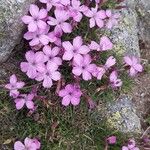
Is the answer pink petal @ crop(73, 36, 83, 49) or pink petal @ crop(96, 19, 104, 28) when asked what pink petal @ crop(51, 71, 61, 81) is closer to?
pink petal @ crop(73, 36, 83, 49)

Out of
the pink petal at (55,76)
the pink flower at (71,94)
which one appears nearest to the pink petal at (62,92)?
the pink flower at (71,94)

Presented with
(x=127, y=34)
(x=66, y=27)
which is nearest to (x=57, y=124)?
(x=66, y=27)

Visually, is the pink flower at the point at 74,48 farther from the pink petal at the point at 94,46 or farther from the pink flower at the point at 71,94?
the pink flower at the point at 71,94

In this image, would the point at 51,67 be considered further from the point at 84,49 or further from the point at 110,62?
the point at 110,62

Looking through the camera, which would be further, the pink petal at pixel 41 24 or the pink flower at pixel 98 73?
the pink flower at pixel 98 73

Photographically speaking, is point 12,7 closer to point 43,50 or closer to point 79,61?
point 43,50

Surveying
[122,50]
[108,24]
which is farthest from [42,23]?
[122,50]

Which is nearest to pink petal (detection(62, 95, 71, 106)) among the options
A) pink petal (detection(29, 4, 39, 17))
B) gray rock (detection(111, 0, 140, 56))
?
pink petal (detection(29, 4, 39, 17))
